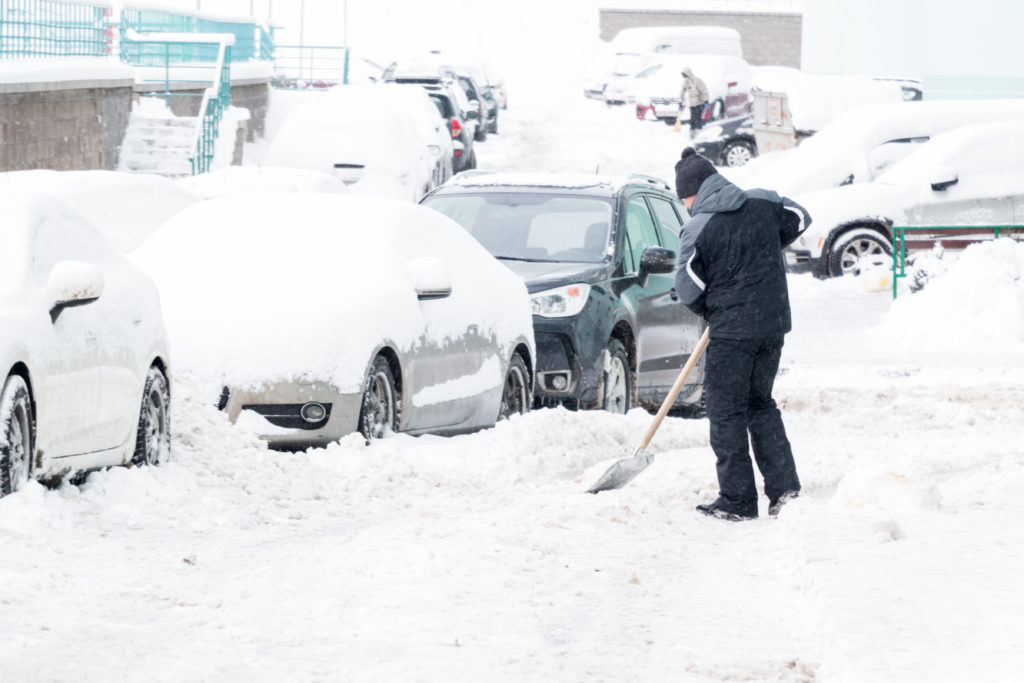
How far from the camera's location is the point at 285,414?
802 cm

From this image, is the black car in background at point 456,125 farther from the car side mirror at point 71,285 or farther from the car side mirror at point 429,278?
the car side mirror at point 71,285

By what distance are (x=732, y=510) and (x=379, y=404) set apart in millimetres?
1947

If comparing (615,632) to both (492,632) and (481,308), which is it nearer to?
(492,632)

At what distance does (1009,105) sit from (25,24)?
13.2m

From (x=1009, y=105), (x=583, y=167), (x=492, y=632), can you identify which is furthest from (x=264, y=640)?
(x=583, y=167)

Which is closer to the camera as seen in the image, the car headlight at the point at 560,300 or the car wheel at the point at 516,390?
the car wheel at the point at 516,390

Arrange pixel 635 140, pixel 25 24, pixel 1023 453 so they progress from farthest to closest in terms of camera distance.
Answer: pixel 635 140
pixel 25 24
pixel 1023 453

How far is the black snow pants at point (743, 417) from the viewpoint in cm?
732

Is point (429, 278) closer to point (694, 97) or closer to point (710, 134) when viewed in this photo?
point (710, 134)

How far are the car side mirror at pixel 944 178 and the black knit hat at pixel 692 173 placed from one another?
1302 centimetres

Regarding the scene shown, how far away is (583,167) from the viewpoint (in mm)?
36094

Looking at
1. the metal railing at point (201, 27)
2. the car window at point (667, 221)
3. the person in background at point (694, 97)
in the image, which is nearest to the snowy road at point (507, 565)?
the car window at point (667, 221)

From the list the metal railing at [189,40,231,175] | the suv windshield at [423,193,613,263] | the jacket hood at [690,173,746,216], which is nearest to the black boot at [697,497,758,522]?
the jacket hood at [690,173,746,216]

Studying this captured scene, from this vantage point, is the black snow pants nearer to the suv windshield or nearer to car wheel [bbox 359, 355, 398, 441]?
car wheel [bbox 359, 355, 398, 441]
